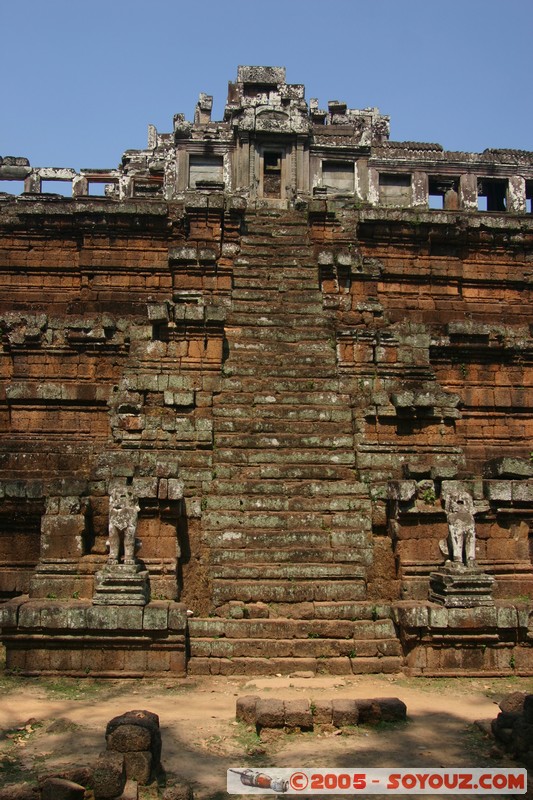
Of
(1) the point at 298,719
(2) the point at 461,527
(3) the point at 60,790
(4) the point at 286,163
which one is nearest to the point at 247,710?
(1) the point at 298,719

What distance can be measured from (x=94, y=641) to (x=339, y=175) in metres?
24.2

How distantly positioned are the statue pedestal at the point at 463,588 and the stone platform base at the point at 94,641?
2904mm

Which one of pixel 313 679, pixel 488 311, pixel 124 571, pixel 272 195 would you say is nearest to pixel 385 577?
pixel 313 679

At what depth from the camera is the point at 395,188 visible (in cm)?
2975

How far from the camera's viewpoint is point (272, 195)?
88.5 ft

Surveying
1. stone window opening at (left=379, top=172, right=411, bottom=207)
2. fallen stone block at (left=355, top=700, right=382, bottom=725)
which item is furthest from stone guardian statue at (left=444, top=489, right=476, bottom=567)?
stone window opening at (left=379, top=172, right=411, bottom=207)

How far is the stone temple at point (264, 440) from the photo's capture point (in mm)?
8000

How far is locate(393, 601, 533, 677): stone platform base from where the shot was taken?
7.91 metres

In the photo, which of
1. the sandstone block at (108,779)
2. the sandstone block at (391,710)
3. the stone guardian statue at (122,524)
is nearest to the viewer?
the sandstone block at (108,779)

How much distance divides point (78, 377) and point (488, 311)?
8.28 meters

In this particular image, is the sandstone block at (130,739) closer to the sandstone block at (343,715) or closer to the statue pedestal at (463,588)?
the sandstone block at (343,715)

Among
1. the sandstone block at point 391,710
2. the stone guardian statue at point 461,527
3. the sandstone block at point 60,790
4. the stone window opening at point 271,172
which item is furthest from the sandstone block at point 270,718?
the stone window opening at point 271,172

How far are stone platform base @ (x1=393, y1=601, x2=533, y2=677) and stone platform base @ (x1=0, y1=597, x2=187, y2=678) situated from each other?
2.47 metres

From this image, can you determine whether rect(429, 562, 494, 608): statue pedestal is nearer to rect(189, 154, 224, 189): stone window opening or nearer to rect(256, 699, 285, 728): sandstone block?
rect(256, 699, 285, 728): sandstone block
